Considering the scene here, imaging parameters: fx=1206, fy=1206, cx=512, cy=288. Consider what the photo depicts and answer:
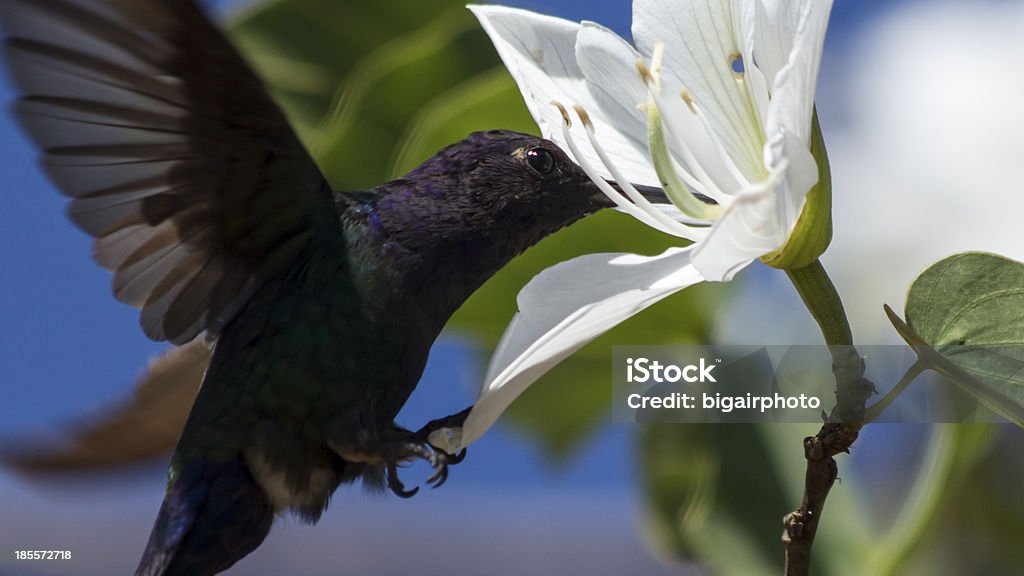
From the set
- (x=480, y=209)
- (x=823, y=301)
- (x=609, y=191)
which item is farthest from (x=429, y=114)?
(x=823, y=301)

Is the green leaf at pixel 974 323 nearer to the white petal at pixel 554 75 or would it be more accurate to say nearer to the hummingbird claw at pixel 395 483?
the white petal at pixel 554 75

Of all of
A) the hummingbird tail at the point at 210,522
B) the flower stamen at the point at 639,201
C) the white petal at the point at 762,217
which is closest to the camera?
the white petal at the point at 762,217

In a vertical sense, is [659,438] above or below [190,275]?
below

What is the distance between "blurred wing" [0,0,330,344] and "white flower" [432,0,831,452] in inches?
5.6

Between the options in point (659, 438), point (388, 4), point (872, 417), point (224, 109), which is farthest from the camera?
point (388, 4)

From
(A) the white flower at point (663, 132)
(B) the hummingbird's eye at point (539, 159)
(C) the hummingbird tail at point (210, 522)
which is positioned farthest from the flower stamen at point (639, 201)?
(C) the hummingbird tail at point (210, 522)

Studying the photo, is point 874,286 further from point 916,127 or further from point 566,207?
point 566,207

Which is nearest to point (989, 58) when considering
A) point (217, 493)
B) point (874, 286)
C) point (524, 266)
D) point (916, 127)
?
point (916, 127)

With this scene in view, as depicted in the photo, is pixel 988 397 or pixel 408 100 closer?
pixel 988 397

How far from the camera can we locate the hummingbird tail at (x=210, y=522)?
0.63 m

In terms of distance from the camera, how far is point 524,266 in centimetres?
75

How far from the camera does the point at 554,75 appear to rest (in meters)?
0.57

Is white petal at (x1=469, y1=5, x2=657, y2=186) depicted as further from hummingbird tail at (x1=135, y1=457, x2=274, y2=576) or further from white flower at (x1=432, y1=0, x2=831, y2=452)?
hummingbird tail at (x1=135, y1=457, x2=274, y2=576)

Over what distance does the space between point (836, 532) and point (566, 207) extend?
0.74 ft
